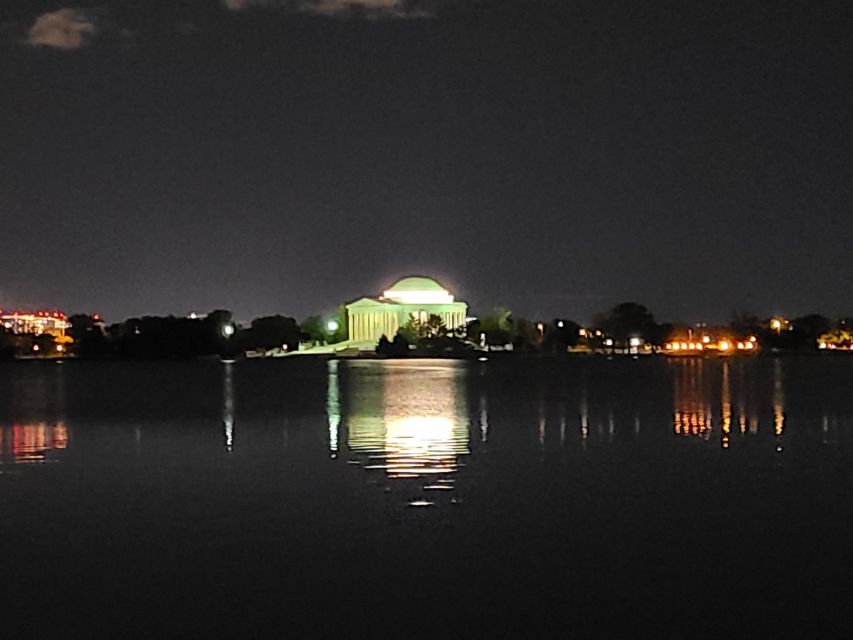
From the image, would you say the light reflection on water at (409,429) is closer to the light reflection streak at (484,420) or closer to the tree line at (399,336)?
the light reflection streak at (484,420)

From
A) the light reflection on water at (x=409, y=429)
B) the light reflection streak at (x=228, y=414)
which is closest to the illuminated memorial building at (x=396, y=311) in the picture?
the light reflection streak at (x=228, y=414)

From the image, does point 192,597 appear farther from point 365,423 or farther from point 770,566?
point 365,423

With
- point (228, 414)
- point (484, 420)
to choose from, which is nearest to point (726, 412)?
point (484, 420)

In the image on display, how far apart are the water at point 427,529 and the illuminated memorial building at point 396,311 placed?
118524 mm

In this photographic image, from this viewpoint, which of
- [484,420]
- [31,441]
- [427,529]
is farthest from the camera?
[484,420]

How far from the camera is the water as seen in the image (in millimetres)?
9617

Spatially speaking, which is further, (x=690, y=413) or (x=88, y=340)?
(x=88, y=340)

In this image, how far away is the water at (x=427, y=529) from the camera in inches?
379

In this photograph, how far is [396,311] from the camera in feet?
488

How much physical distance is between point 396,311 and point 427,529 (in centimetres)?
13598

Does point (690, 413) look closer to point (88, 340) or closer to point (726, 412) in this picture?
point (726, 412)

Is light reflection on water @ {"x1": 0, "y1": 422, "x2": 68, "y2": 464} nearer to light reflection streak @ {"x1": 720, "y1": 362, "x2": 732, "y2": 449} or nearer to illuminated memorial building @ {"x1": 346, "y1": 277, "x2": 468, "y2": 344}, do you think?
light reflection streak @ {"x1": 720, "y1": 362, "x2": 732, "y2": 449}

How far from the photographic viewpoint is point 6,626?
9.31 m

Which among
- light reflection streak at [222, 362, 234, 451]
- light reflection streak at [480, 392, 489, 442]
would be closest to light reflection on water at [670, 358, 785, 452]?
light reflection streak at [480, 392, 489, 442]
